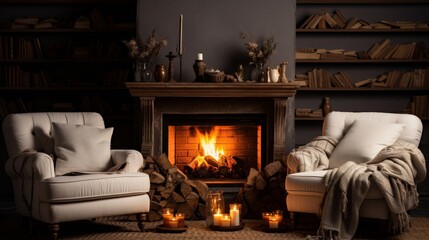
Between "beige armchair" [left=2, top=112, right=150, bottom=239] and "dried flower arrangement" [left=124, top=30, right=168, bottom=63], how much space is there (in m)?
0.88

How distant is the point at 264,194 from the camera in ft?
21.4

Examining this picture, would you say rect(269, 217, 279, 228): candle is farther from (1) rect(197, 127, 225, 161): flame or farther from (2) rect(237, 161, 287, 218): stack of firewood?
(1) rect(197, 127, 225, 161): flame

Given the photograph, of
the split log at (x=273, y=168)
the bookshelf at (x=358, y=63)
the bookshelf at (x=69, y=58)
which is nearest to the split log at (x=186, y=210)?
the split log at (x=273, y=168)

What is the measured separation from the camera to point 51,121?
610 centimetres

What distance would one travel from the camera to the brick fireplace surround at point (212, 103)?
6918mm

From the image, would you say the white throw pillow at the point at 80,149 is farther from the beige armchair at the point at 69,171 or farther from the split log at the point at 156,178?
the split log at the point at 156,178

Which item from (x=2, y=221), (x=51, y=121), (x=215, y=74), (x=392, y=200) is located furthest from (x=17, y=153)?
(x=392, y=200)

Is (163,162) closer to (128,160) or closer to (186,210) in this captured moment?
(186,210)

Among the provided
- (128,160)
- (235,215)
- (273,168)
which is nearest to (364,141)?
(273,168)

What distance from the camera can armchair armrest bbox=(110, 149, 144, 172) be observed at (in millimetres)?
5785

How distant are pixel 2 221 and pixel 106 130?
1246mm

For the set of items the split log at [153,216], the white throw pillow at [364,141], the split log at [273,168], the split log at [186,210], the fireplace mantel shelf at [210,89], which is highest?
the fireplace mantel shelf at [210,89]

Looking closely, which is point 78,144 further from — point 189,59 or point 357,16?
point 357,16

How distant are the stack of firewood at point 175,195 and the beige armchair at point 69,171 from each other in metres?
0.43
